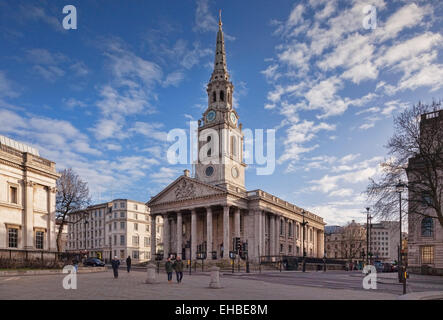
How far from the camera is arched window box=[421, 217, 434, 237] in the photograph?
1617 inches

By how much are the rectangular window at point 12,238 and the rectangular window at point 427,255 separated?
41860 millimetres

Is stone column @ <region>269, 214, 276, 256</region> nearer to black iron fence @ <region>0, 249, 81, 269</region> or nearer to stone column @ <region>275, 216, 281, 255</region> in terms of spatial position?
stone column @ <region>275, 216, 281, 255</region>


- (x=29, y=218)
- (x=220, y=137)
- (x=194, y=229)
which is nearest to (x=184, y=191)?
(x=194, y=229)

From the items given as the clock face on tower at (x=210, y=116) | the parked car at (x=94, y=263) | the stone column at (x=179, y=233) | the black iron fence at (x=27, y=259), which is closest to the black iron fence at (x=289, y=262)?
the stone column at (x=179, y=233)

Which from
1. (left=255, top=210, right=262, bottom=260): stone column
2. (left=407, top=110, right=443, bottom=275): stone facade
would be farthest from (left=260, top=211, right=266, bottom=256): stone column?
(left=407, top=110, right=443, bottom=275): stone facade

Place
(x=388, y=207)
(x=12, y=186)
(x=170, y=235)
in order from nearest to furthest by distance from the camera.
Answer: (x=388, y=207) → (x=12, y=186) → (x=170, y=235)

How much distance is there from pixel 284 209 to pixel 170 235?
869 inches

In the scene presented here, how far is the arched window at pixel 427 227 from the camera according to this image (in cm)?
4106

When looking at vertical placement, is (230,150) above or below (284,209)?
above
